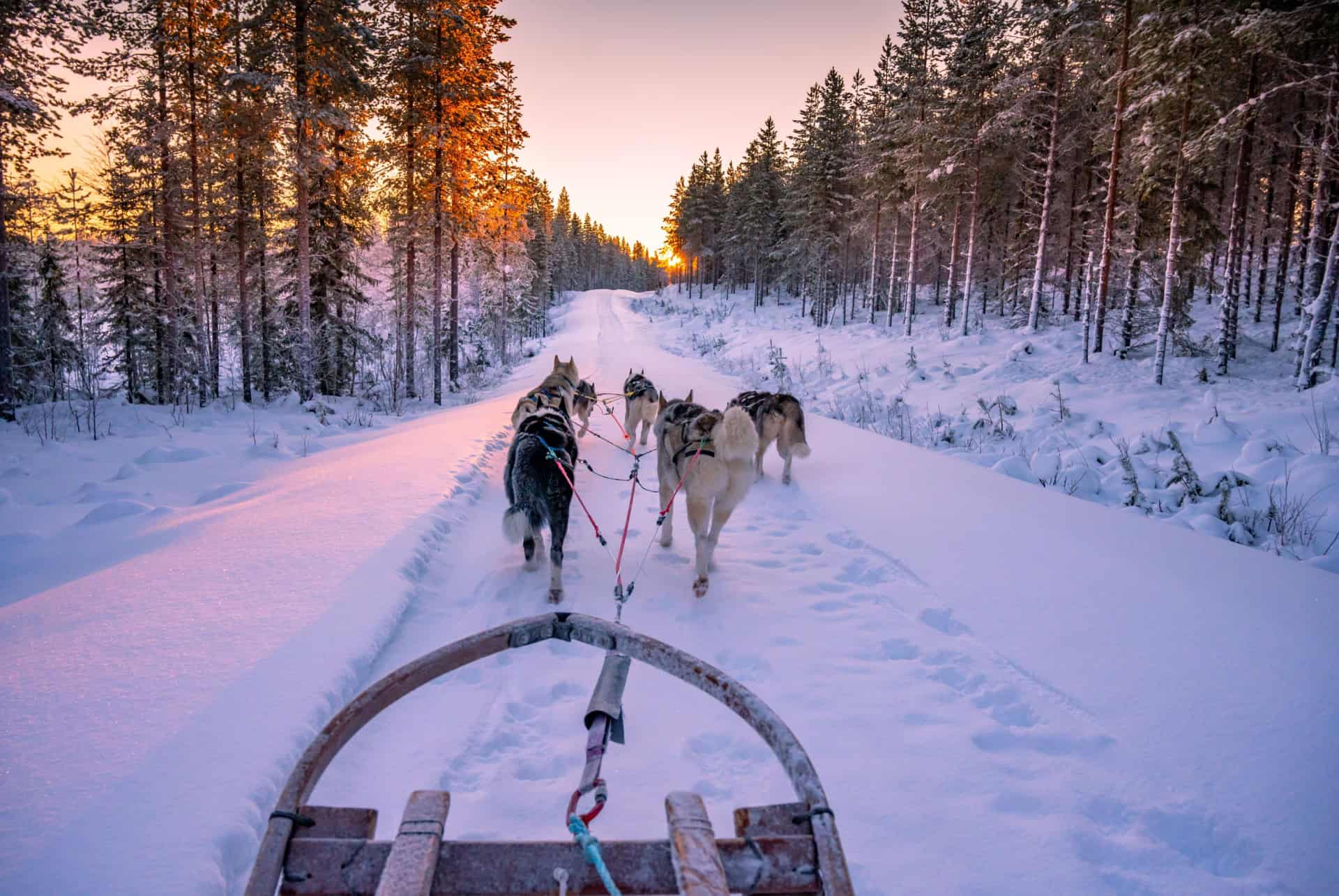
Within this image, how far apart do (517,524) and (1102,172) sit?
84.3 ft

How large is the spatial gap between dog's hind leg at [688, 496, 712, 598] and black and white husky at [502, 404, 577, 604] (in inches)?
41.9

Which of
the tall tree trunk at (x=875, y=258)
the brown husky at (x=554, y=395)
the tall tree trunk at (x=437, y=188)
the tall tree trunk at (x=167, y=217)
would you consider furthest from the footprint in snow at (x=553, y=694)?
the tall tree trunk at (x=875, y=258)

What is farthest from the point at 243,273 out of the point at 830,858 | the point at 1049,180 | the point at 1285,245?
the point at 1285,245

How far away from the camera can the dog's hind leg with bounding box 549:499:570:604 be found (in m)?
4.39

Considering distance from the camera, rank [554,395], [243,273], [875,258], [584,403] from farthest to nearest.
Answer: [875,258]
[243,273]
[584,403]
[554,395]

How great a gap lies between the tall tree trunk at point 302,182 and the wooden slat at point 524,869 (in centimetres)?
1540

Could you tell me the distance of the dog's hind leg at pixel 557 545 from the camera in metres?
4.39

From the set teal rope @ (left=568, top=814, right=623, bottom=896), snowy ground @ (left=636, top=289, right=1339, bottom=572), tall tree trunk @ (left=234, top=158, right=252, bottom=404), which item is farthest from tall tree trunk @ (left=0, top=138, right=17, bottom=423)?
snowy ground @ (left=636, top=289, right=1339, bottom=572)

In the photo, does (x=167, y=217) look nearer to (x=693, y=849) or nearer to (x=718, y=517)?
(x=718, y=517)

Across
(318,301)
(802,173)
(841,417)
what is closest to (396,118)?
(318,301)

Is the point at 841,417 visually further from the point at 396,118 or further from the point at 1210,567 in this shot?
the point at 396,118

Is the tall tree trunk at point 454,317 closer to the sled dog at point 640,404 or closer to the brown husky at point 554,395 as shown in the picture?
the brown husky at point 554,395

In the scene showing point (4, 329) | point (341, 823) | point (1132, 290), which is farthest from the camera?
point (1132, 290)

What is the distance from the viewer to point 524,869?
4.19ft
